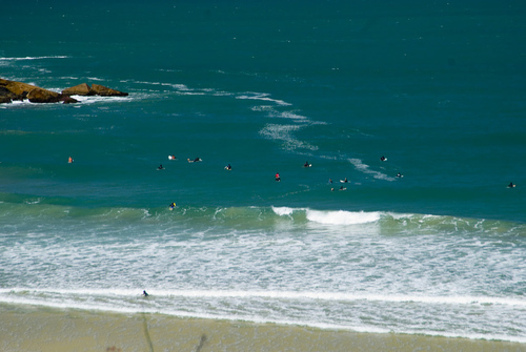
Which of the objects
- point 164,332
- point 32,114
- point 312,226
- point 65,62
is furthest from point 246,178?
point 65,62

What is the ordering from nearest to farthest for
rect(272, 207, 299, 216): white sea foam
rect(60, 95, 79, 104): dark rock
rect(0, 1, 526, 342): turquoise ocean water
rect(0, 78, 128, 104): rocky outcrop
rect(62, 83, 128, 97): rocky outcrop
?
rect(0, 1, 526, 342): turquoise ocean water < rect(272, 207, 299, 216): white sea foam < rect(0, 78, 128, 104): rocky outcrop < rect(60, 95, 79, 104): dark rock < rect(62, 83, 128, 97): rocky outcrop

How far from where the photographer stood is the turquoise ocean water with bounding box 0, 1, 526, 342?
32844 mm

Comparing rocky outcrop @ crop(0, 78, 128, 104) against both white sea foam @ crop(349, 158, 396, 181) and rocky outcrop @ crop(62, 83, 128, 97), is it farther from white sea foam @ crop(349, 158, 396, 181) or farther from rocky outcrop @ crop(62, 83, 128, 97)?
white sea foam @ crop(349, 158, 396, 181)

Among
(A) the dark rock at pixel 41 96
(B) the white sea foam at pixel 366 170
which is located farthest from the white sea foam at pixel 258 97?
(B) the white sea foam at pixel 366 170

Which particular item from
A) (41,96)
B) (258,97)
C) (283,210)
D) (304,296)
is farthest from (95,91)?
(304,296)

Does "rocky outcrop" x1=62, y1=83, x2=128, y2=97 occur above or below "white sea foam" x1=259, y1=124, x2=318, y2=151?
above

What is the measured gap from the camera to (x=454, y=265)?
1427 inches

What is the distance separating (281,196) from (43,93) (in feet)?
166

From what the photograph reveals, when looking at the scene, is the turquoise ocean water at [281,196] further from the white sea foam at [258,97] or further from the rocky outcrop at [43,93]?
the rocky outcrop at [43,93]

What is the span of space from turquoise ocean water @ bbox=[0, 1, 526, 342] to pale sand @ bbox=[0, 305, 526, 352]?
879 mm

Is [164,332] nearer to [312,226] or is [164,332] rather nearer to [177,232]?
[177,232]

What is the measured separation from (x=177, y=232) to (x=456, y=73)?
72675 mm

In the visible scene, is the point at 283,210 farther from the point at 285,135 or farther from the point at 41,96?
the point at 41,96

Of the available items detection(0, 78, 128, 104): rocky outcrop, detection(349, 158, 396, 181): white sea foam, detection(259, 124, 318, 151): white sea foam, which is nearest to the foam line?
detection(349, 158, 396, 181): white sea foam
